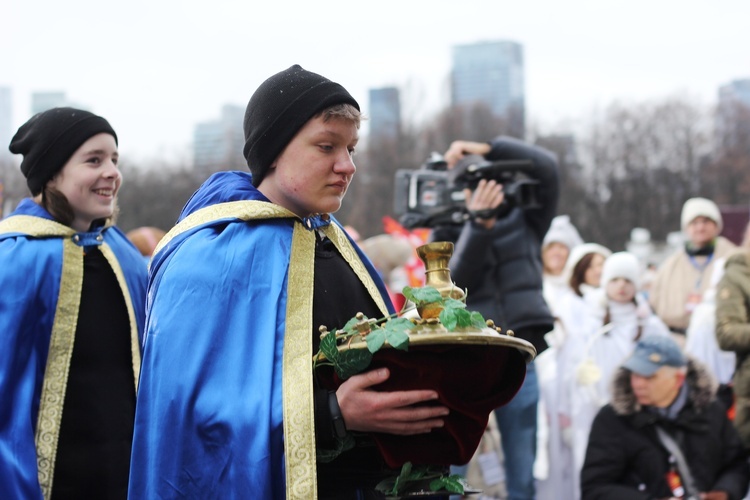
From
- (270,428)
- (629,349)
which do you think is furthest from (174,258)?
(629,349)

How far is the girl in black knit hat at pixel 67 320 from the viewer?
14.5 ft

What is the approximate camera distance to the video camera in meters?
6.41

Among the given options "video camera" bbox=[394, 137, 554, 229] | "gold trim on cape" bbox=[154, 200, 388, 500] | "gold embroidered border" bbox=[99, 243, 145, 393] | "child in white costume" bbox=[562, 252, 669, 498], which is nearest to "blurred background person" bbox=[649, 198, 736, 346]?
"child in white costume" bbox=[562, 252, 669, 498]

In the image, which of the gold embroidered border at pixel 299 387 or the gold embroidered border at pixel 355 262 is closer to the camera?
the gold embroidered border at pixel 299 387

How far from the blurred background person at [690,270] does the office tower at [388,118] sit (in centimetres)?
4588

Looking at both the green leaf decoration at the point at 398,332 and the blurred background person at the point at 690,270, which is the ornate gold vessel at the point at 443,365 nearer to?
the green leaf decoration at the point at 398,332

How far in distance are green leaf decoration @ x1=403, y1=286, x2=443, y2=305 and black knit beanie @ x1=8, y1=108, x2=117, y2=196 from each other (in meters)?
2.33

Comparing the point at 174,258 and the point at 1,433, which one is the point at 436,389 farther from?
the point at 1,433

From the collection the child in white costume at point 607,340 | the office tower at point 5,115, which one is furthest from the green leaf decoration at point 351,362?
the office tower at point 5,115

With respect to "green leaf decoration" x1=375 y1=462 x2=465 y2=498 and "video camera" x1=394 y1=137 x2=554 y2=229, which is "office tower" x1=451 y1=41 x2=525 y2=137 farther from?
"green leaf decoration" x1=375 y1=462 x2=465 y2=498

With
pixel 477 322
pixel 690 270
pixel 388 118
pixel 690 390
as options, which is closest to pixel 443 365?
pixel 477 322

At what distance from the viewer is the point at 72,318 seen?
15.1 feet

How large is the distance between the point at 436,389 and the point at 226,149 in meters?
64.9

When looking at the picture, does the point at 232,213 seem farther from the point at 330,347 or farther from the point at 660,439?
the point at 660,439
